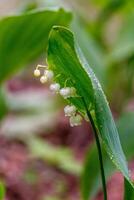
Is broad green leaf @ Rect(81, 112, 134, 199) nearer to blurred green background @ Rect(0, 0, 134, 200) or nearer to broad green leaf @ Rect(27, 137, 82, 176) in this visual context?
blurred green background @ Rect(0, 0, 134, 200)

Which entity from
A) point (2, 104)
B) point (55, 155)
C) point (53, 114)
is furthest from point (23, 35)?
point (53, 114)

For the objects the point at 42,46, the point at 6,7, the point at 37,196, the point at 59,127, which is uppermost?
the point at 6,7

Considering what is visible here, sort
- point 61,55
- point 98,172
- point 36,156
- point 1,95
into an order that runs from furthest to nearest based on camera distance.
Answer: point 36,156, point 1,95, point 98,172, point 61,55

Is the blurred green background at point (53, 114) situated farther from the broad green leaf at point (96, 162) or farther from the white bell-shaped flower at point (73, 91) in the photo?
the white bell-shaped flower at point (73, 91)

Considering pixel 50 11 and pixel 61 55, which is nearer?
pixel 61 55

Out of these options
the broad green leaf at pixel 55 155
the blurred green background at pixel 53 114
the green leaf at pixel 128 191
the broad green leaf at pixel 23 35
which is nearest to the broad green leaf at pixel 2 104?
the blurred green background at pixel 53 114

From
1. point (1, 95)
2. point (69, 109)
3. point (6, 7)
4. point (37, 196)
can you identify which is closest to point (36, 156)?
point (37, 196)

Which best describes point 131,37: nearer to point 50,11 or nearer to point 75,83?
point 50,11

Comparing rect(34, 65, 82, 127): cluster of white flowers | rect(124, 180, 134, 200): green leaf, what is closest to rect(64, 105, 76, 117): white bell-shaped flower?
rect(34, 65, 82, 127): cluster of white flowers
